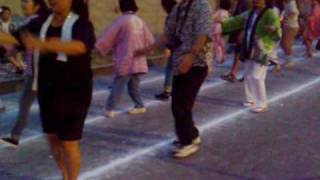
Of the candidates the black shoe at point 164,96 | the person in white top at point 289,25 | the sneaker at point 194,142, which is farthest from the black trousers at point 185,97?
the person in white top at point 289,25

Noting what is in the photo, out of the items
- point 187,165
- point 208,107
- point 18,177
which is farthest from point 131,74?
point 18,177

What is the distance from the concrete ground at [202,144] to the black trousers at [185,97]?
27 centimetres

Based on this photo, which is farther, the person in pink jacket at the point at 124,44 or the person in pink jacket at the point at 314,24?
the person in pink jacket at the point at 314,24

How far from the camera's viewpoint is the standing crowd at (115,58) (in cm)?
508

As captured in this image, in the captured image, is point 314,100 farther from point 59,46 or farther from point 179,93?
point 59,46

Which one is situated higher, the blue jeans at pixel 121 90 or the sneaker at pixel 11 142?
the sneaker at pixel 11 142

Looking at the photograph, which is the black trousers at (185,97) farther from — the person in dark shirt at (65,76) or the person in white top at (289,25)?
the person in white top at (289,25)

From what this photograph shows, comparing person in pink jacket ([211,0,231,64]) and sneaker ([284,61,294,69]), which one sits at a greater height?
person in pink jacket ([211,0,231,64])

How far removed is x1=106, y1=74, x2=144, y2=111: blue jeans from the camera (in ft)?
28.6

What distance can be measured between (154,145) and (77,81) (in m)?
2.25

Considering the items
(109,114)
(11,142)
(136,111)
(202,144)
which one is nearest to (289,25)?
(136,111)

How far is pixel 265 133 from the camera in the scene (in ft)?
25.9

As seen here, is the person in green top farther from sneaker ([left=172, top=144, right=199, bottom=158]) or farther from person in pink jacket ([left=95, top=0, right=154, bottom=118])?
sneaker ([left=172, top=144, right=199, bottom=158])

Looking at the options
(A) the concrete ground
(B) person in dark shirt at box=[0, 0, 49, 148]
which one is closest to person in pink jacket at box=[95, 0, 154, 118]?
(A) the concrete ground
